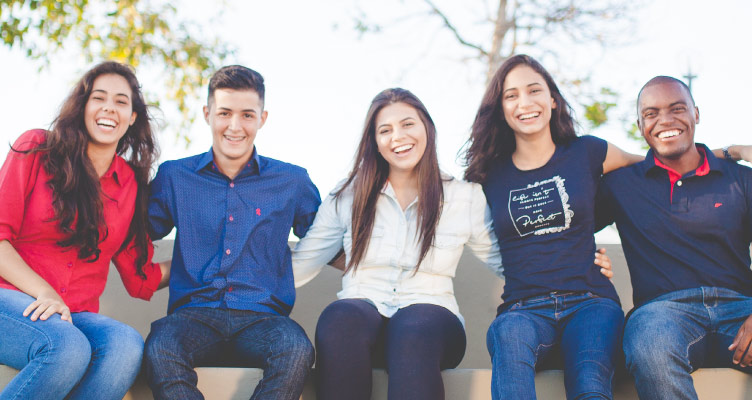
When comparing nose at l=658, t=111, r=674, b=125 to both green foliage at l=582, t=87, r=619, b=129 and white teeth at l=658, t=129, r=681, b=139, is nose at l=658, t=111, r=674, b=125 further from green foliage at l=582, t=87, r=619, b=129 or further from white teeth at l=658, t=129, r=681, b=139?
green foliage at l=582, t=87, r=619, b=129

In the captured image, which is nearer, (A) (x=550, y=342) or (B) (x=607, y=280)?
(A) (x=550, y=342)

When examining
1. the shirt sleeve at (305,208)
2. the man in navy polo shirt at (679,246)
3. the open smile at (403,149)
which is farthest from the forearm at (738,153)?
the shirt sleeve at (305,208)

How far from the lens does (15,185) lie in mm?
2547

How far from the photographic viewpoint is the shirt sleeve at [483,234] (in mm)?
3000

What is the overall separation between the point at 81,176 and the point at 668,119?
7.91ft

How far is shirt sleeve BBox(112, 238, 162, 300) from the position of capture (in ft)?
9.50

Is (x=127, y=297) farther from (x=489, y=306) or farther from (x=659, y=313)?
(x=659, y=313)

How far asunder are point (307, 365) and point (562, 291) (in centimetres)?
103

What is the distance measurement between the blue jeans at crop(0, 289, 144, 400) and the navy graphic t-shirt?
1504mm

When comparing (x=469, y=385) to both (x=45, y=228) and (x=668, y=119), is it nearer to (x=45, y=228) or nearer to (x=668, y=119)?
(x=668, y=119)

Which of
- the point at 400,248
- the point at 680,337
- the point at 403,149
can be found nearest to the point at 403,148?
the point at 403,149

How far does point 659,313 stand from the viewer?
247cm

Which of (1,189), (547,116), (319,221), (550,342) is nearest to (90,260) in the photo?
(1,189)

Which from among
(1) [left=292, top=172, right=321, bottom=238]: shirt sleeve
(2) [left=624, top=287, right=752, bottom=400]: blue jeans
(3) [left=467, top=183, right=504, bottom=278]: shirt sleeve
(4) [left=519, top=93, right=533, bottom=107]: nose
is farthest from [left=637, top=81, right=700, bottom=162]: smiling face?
(1) [left=292, top=172, right=321, bottom=238]: shirt sleeve
